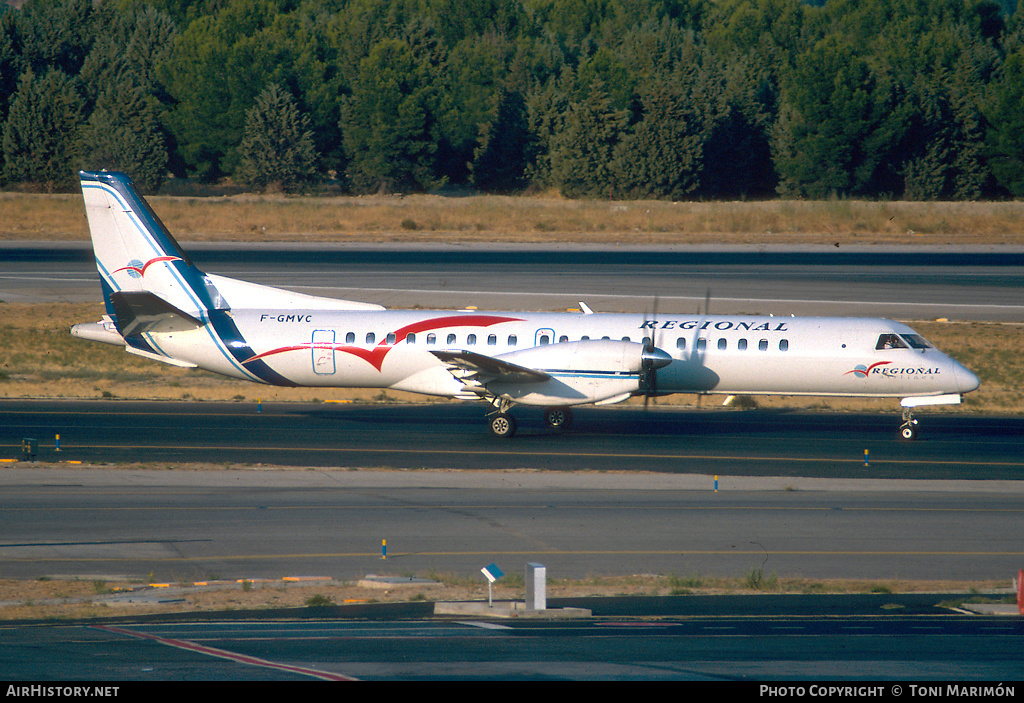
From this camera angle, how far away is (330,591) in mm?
15094

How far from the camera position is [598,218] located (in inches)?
2906

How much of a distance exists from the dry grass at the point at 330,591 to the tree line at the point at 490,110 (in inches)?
2788

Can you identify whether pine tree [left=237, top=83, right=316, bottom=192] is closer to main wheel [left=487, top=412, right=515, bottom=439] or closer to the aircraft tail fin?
the aircraft tail fin

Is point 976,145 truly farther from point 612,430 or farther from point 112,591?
point 112,591

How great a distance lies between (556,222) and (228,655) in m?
63.1

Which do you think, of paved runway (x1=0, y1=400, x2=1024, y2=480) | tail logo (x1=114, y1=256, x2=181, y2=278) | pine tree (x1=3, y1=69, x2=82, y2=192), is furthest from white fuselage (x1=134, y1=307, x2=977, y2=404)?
pine tree (x1=3, y1=69, x2=82, y2=192)

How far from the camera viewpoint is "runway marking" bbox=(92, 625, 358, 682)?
9.99m

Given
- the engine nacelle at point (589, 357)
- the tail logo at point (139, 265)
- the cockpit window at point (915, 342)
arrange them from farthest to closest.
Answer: the tail logo at point (139, 265), the cockpit window at point (915, 342), the engine nacelle at point (589, 357)

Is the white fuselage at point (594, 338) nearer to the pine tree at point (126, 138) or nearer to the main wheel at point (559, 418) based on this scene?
the main wheel at point (559, 418)

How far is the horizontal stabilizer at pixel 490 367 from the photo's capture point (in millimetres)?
26062

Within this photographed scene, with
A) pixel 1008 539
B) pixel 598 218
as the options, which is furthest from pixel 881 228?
pixel 1008 539

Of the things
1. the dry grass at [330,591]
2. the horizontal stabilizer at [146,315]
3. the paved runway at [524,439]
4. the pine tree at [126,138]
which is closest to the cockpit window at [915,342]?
the paved runway at [524,439]

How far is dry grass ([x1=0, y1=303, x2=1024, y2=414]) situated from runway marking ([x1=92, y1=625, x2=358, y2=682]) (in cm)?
2171

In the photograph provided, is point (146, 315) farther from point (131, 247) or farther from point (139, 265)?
point (131, 247)
